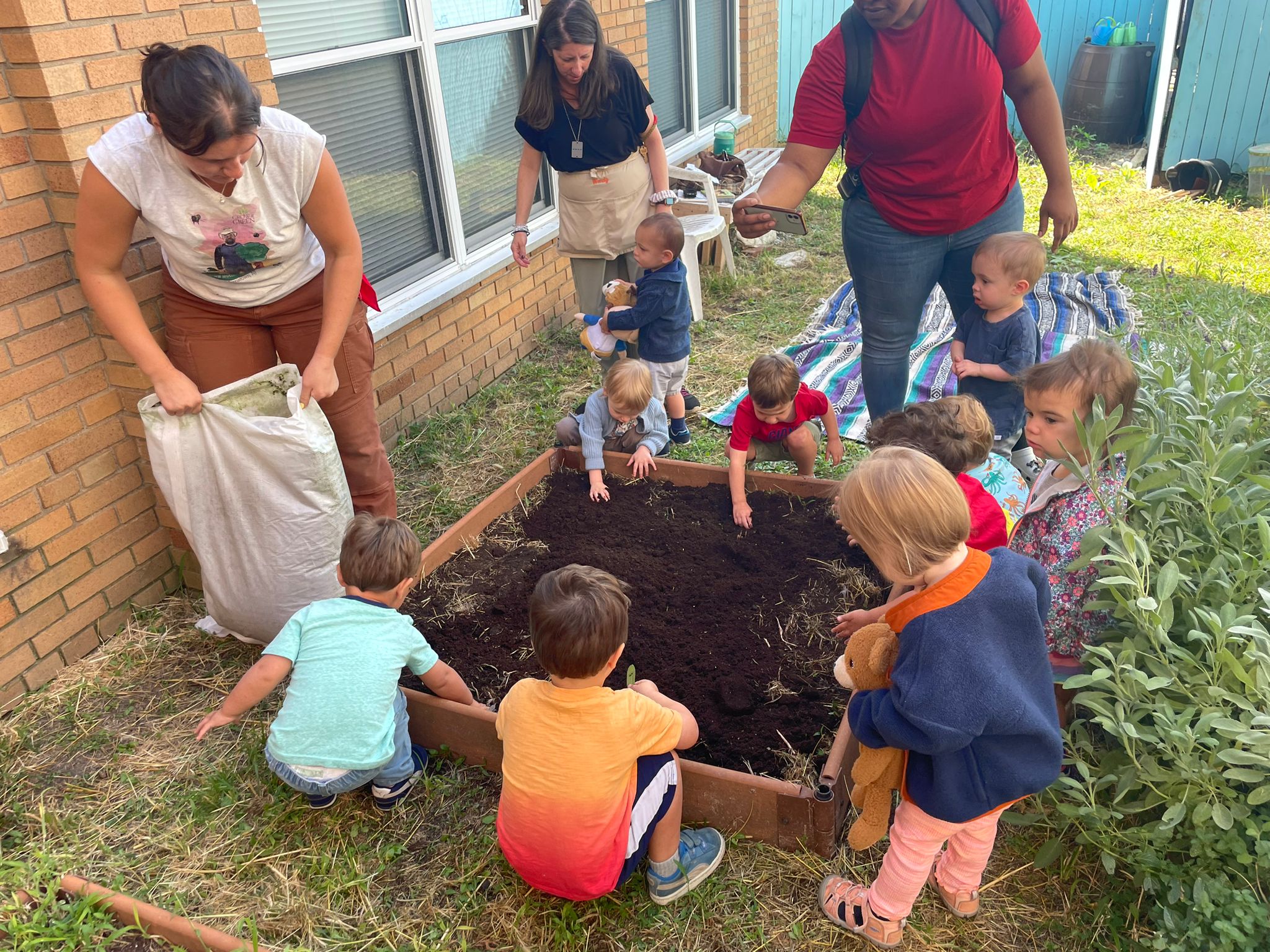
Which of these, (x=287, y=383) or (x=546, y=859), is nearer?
(x=546, y=859)

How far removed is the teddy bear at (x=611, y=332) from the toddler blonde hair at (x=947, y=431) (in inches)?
69.9

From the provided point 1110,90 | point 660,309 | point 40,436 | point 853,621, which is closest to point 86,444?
point 40,436

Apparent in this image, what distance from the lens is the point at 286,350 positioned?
3180 millimetres

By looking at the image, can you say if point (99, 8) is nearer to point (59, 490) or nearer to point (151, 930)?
point (59, 490)

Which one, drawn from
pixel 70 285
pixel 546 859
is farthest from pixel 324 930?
pixel 70 285

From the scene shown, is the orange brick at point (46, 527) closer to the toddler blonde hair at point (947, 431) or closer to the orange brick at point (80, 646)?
the orange brick at point (80, 646)

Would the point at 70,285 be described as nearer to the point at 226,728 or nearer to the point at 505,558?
the point at 226,728

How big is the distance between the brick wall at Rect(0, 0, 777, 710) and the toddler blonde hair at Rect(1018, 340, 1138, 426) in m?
2.91

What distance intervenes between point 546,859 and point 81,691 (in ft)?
6.54

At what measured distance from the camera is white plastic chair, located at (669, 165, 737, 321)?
6.29 meters

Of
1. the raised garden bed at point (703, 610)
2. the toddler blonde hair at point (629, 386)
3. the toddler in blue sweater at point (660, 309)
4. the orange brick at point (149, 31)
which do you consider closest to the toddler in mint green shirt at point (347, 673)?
the raised garden bed at point (703, 610)

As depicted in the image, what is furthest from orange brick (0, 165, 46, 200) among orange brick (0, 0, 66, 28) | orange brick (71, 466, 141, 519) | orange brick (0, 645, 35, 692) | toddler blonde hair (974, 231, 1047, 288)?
toddler blonde hair (974, 231, 1047, 288)

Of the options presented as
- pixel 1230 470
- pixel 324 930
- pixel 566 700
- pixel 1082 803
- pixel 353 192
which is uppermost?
pixel 353 192

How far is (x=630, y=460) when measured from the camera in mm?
4156
